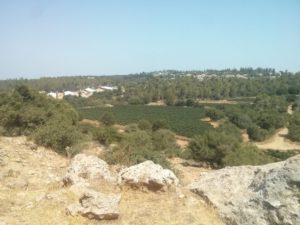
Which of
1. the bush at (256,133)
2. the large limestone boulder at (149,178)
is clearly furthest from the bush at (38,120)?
the bush at (256,133)

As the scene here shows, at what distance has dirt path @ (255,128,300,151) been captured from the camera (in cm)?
5744

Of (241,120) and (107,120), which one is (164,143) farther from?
(241,120)

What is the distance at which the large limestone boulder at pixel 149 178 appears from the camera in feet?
28.9

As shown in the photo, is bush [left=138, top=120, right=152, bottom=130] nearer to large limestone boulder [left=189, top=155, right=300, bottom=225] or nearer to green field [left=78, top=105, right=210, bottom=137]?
green field [left=78, top=105, right=210, bottom=137]

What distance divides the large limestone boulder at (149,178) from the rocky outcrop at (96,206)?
78 centimetres

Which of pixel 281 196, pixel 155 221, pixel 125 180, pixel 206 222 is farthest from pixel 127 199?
pixel 281 196

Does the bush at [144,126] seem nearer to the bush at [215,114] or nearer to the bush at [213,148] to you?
the bush at [215,114]

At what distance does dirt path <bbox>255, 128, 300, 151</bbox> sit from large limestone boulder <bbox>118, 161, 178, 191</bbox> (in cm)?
5015

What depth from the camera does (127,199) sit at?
8625mm

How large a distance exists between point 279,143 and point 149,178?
56.0 m

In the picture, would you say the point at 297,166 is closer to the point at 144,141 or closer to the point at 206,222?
the point at 206,222

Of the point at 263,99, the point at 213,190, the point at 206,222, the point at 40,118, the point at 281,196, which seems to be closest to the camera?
the point at 281,196

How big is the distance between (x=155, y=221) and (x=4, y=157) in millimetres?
7676

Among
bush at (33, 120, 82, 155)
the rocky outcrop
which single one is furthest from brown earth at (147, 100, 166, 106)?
the rocky outcrop
